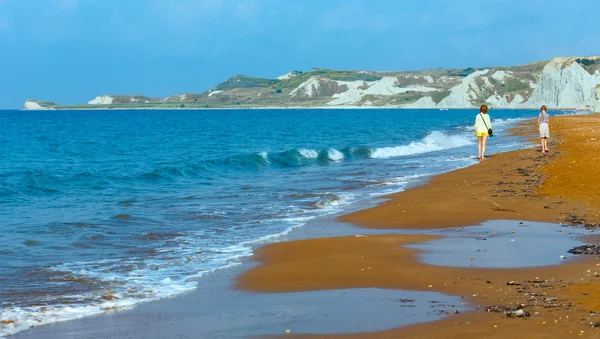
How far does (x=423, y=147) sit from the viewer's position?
133 feet

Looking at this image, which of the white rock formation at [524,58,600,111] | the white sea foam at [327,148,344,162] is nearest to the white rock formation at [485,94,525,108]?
the white rock formation at [524,58,600,111]

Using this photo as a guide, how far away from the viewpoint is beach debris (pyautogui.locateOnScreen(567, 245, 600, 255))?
373 inches

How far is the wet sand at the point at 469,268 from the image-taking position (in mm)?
6512

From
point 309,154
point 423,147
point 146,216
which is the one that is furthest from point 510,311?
point 423,147

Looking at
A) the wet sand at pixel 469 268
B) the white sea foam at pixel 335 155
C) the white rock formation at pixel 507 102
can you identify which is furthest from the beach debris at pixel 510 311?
the white rock formation at pixel 507 102

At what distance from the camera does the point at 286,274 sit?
9500 mm

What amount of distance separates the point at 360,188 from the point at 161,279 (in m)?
11.5

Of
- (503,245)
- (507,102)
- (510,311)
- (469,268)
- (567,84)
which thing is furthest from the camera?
(507,102)

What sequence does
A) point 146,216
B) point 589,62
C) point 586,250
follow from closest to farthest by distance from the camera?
1. point 586,250
2. point 146,216
3. point 589,62

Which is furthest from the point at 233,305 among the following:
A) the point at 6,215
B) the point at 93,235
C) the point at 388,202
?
the point at 6,215

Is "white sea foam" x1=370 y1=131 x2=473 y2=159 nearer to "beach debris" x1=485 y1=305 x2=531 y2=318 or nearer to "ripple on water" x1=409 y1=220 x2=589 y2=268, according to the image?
"ripple on water" x1=409 y1=220 x2=589 y2=268

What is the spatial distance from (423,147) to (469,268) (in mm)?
32017

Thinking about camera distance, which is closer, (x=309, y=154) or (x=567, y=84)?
(x=309, y=154)

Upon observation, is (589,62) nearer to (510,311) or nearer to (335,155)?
(335,155)
